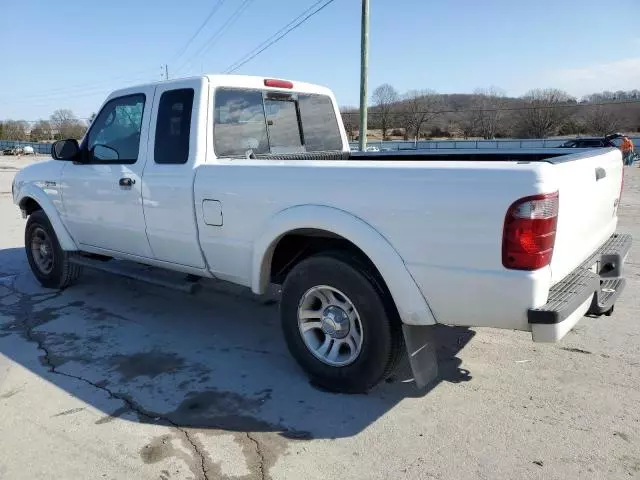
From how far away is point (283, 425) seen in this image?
319cm

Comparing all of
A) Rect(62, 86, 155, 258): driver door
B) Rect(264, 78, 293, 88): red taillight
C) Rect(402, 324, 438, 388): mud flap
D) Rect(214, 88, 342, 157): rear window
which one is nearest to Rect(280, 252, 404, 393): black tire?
Rect(402, 324, 438, 388): mud flap

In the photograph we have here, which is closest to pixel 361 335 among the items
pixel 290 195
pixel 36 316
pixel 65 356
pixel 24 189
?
pixel 290 195

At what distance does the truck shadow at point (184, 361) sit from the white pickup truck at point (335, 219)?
0.30 metres

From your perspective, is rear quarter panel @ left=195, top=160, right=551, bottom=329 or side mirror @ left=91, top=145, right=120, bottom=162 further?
side mirror @ left=91, top=145, right=120, bottom=162

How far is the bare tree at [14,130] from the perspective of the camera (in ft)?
306

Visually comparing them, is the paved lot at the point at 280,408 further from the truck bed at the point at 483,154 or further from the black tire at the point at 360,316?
the truck bed at the point at 483,154

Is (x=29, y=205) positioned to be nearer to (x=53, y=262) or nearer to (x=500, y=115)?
(x=53, y=262)

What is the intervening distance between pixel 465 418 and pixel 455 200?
1339 millimetres

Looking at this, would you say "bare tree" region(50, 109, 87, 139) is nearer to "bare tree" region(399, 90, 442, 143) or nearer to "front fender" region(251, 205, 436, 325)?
"bare tree" region(399, 90, 442, 143)

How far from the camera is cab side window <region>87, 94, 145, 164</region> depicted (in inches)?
187

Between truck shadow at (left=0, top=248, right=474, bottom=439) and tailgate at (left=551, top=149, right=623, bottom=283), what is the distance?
3.90 ft

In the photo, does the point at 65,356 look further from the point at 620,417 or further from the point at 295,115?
the point at 620,417

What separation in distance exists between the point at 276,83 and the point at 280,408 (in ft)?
9.47

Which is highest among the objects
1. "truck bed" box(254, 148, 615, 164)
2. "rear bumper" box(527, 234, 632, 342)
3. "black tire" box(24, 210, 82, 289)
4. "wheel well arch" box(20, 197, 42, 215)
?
"truck bed" box(254, 148, 615, 164)
